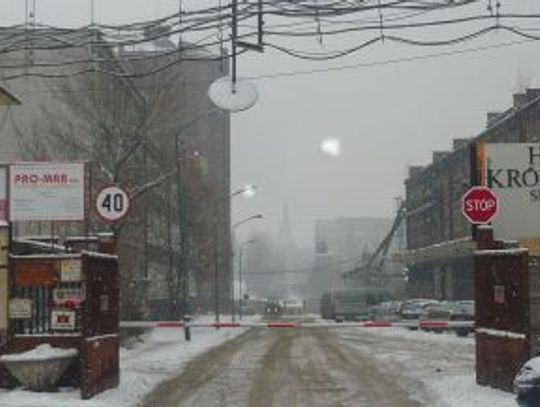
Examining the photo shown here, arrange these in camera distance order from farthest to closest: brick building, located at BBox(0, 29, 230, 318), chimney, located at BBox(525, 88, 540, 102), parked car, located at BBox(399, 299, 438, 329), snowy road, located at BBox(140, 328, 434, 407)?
1. chimney, located at BBox(525, 88, 540, 102)
2. parked car, located at BBox(399, 299, 438, 329)
3. brick building, located at BBox(0, 29, 230, 318)
4. snowy road, located at BBox(140, 328, 434, 407)

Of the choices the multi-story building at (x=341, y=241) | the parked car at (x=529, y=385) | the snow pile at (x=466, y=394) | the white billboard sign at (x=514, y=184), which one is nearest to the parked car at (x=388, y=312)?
the snow pile at (x=466, y=394)

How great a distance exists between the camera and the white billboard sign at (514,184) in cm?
1845

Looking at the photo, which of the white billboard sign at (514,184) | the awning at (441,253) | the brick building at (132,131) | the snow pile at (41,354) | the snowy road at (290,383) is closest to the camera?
the snow pile at (41,354)

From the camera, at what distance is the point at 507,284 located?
1733cm

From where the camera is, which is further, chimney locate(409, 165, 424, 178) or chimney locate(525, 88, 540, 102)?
chimney locate(409, 165, 424, 178)

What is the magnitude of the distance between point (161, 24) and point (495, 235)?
6420 millimetres

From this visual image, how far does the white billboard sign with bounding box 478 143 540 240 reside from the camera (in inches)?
Result: 727

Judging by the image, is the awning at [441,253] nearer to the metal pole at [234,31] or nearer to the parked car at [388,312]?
the parked car at [388,312]

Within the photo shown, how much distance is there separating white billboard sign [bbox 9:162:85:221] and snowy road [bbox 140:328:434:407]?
3.38m

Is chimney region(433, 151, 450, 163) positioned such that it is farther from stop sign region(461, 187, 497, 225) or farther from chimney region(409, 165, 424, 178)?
stop sign region(461, 187, 497, 225)

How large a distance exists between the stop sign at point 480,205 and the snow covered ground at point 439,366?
2722mm

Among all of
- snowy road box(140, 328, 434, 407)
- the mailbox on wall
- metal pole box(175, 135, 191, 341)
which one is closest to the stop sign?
snowy road box(140, 328, 434, 407)

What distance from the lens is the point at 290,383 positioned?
20.4 meters

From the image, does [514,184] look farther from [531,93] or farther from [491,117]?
[491,117]
